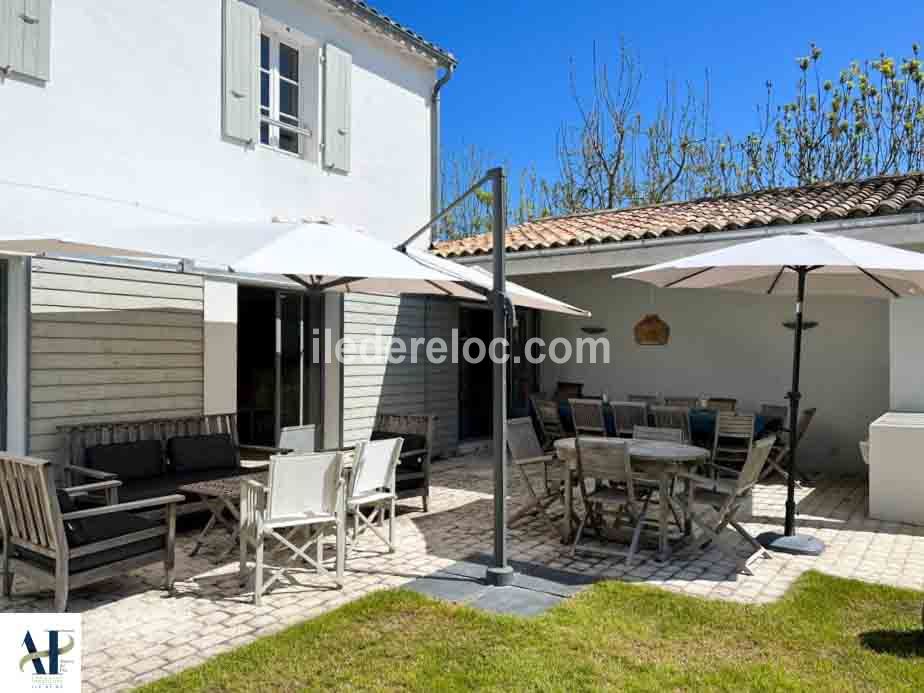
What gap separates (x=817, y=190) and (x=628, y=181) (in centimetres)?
953

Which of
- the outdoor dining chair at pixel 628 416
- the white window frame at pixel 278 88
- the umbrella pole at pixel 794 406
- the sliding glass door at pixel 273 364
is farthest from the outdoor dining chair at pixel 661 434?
the white window frame at pixel 278 88

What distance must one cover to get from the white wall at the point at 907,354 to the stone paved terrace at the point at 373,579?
1.33 m

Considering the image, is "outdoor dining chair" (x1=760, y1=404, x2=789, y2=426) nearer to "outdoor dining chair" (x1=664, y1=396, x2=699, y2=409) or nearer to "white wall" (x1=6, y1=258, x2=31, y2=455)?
"outdoor dining chair" (x1=664, y1=396, x2=699, y2=409)

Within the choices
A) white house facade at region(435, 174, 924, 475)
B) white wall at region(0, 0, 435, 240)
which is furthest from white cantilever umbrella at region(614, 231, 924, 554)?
white wall at region(0, 0, 435, 240)

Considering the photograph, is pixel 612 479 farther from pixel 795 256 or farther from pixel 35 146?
pixel 35 146

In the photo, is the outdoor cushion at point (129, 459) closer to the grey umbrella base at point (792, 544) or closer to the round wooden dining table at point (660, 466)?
the round wooden dining table at point (660, 466)

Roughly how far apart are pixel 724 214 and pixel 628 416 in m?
3.26

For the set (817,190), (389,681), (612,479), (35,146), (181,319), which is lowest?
(389,681)

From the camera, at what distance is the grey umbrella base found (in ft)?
20.3

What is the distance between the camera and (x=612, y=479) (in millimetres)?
6086

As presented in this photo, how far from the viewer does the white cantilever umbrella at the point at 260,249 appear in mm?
4859

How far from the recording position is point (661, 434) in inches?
289

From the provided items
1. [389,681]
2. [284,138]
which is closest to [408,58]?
[284,138]

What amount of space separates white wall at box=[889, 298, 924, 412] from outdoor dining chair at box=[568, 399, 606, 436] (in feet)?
10.8
